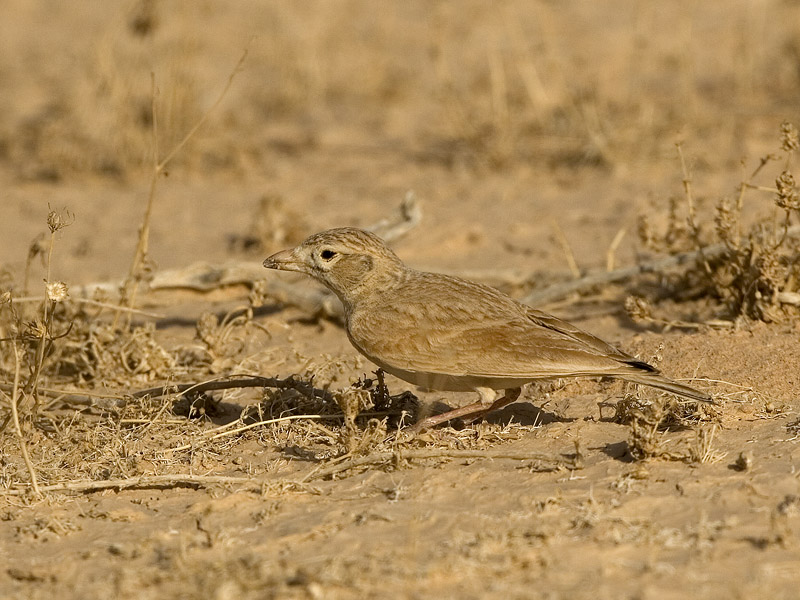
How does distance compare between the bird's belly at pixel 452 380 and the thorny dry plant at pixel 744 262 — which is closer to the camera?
the bird's belly at pixel 452 380

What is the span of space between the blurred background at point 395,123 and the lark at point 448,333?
2.87 metres

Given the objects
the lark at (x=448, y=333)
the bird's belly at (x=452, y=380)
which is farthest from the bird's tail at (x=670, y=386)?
the bird's belly at (x=452, y=380)

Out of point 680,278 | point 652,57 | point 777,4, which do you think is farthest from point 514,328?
point 777,4

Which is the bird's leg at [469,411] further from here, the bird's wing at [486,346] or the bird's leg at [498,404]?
the bird's wing at [486,346]

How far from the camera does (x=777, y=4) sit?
12844mm

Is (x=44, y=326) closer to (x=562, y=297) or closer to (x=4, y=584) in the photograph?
(x=4, y=584)

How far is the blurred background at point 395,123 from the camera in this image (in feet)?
29.5

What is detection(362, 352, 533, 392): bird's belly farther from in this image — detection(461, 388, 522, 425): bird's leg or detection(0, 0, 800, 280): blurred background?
detection(0, 0, 800, 280): blurred background

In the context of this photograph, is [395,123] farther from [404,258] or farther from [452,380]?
[452,380]

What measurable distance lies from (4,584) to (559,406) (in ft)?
8.39

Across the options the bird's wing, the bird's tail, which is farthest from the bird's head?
the bird's tail

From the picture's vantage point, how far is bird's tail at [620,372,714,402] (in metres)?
4.29

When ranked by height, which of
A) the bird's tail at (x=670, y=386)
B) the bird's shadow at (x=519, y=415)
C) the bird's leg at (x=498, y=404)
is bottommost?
the bird's shadow at (x=519, y=415)

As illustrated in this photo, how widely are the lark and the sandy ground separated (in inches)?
9.5
